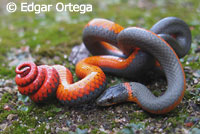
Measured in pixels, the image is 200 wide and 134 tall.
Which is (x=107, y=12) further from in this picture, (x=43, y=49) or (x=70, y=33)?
(x=43, y=49)

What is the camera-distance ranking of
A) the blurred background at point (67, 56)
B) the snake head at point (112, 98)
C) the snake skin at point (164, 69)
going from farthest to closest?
Result: the snake head at point (112, 98)
the blurred background at point (67, 56)
the snake skin at point (164, 69)

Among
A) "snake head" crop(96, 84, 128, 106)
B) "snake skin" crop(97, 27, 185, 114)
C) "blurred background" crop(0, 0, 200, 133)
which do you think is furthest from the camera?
"snake head" crop(96, 84, 128, 106)

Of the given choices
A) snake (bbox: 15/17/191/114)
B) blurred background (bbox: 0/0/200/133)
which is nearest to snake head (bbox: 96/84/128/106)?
snake (bbox: 15/17/191/114)

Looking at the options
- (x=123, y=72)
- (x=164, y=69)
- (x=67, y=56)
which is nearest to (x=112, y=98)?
(x=123, y=72)

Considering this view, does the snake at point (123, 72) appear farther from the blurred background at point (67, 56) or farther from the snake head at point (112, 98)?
the blurred background at point (67, 56)

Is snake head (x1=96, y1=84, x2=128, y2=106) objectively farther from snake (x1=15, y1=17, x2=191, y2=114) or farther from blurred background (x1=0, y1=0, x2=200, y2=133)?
blurred background (x1=0, y1=0, x2=200, y2=133)

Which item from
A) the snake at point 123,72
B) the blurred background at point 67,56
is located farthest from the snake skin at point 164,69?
the blurred background at point 67,56

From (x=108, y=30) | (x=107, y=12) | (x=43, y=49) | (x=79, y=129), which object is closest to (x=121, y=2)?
(x=107, y=12)

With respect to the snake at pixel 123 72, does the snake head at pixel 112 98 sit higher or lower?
lower
